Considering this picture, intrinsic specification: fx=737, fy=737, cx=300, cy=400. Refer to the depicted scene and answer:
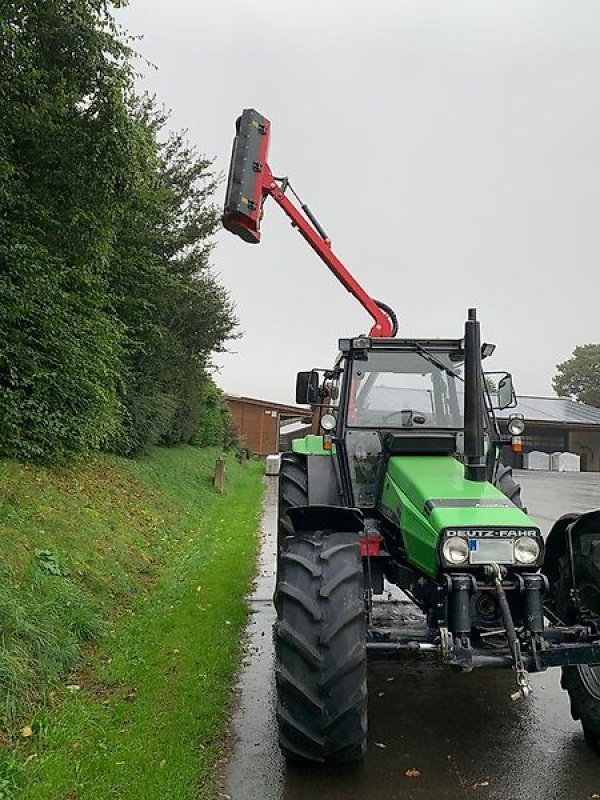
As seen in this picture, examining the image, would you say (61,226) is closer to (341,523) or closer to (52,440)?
(52,440)

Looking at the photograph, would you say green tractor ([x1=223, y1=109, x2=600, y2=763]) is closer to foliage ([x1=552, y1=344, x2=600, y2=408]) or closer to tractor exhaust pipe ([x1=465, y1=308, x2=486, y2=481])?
tractor exhaust pipe ([x1=465, y1=308, x2=486, y2=481])

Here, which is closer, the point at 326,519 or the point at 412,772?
the point at 412,772

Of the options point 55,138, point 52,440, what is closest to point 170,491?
point 52,440

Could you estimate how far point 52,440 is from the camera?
9.77m

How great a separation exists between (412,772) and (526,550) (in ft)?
4.28

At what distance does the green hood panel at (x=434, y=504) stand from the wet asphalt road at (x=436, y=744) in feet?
3.37

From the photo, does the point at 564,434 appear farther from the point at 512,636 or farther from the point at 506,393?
the point at 512,636

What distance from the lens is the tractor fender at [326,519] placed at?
415 centimetres

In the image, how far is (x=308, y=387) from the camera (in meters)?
6.05

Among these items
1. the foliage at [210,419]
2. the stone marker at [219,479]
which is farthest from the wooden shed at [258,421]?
the stone marker at [219,479]

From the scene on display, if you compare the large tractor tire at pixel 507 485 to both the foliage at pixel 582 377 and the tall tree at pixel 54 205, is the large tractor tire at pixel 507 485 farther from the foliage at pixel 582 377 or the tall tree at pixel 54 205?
the foliage at pixel 582 377

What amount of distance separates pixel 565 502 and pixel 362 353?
1542 centimetres

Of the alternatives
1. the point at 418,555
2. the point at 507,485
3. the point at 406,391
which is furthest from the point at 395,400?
the point at 418,555

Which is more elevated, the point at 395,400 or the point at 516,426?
the point at 395,400
